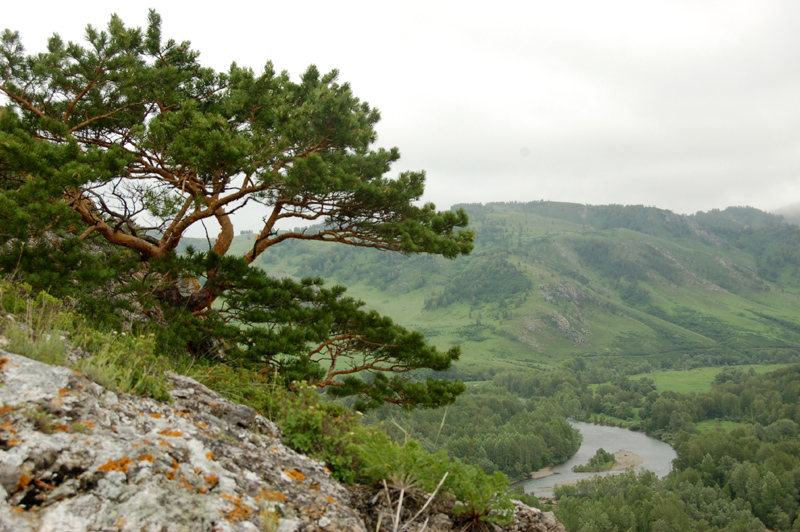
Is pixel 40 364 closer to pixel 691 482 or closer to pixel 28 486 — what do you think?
pixel 28 486

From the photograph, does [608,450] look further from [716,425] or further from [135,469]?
[135,469]

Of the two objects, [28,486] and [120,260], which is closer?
[28,486]

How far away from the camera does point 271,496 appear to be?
12.7 feet

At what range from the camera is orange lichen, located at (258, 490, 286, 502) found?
12.5 feet

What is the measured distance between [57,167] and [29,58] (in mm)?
5575

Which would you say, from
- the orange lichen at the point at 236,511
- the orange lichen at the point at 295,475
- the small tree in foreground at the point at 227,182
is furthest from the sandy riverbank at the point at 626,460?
the orange lichen at the point at 236,511

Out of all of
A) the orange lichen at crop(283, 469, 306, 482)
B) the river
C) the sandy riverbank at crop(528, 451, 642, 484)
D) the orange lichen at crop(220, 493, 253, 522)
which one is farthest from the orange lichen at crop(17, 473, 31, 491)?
the sandy riverbank at crop(528, 451, 642, 484)

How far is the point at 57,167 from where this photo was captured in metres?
10.3

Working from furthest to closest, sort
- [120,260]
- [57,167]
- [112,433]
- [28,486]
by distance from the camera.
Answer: [120,260], [57,167], [112,433], [28,486]

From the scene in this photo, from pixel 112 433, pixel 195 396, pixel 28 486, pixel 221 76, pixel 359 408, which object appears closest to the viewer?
pixel 28 486

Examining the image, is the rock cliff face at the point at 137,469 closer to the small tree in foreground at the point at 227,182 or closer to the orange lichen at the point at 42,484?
the orange lichen at the point at 42,484

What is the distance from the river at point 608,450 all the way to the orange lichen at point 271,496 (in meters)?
115

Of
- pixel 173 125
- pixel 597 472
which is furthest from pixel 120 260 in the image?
pixel 597 472

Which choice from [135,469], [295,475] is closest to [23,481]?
[135,469]
